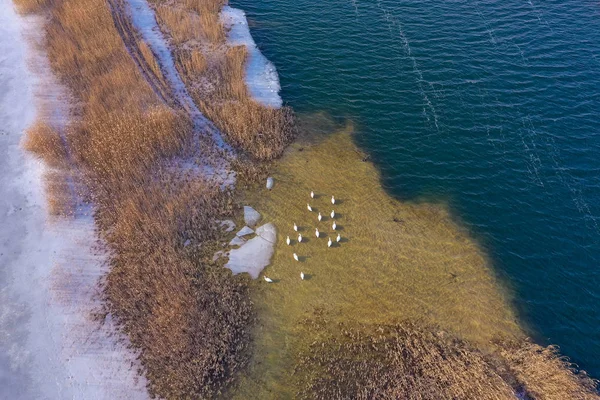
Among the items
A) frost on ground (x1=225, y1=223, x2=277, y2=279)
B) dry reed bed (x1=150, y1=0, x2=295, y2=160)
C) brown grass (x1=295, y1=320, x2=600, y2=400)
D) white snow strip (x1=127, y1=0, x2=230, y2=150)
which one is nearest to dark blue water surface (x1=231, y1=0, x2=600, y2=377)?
brown grass (x1=295, y1=320, x2=600, y2=400)

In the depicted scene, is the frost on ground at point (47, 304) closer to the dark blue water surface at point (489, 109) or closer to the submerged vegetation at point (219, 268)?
the submerged vegetation at point (219, 268)

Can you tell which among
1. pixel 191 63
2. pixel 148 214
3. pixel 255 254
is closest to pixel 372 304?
pixel 255 254

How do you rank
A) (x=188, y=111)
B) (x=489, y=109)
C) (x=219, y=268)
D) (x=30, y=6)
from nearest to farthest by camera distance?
(x=219, y=268) → (x=188, y=111) → (x=489, y=109) → (x=30, y=6)

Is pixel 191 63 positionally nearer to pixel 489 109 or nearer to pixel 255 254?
pixel 255 254

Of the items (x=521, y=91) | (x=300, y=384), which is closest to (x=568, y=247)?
(x=521, y=91)

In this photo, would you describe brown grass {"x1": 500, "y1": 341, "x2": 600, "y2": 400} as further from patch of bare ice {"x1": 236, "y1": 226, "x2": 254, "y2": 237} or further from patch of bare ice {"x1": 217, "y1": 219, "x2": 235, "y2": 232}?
patch of bare ice {"x1": 217, "y1": 219, "x2": 235, "y2": 232}
